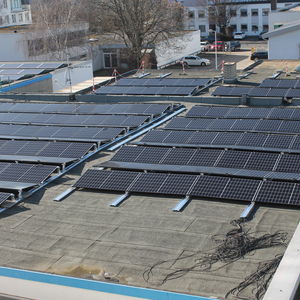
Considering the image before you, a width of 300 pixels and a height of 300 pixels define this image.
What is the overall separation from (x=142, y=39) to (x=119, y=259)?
56.4m

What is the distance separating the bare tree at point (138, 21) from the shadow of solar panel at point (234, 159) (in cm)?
4904

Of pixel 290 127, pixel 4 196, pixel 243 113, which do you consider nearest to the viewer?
pixel 4 196

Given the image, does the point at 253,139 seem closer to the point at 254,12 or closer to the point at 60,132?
the point at 60,132

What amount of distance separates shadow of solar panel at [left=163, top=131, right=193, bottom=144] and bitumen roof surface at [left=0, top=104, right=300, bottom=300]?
4.06 meters

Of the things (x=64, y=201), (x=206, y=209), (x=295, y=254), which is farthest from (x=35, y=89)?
(x=295, y=254)

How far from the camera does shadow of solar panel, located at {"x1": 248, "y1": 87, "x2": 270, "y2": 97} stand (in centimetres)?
2538

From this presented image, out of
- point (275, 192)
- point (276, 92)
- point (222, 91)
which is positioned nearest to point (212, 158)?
point (275, 192)

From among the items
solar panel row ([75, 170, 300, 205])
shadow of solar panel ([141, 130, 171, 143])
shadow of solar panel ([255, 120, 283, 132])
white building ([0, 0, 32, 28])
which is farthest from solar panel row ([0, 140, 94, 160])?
white building ([0, 0, 32, 28])

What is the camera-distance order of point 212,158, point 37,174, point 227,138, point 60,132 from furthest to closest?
point 60,132, point 227,138, point 212,158, point 37,174

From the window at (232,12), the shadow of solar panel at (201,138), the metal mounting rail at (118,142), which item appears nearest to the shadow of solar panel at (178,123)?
the metal mounting rail at (118,142)

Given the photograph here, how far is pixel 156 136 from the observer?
18844 millimetres

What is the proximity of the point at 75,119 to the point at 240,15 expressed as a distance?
8682 centimetres

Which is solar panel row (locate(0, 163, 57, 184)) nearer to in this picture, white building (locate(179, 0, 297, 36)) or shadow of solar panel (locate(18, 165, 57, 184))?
shadow of solar panel (locate(18, 165, 57, 184))

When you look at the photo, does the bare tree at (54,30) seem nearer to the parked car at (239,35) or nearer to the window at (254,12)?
the parked car at (239,35)
